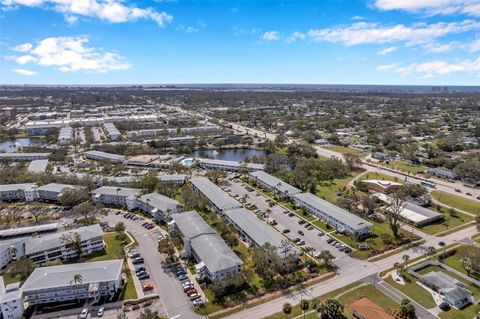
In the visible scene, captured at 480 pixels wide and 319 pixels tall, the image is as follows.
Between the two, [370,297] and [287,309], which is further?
[370,297]

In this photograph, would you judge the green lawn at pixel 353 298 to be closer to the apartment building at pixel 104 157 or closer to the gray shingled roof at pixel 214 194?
the gray shingled roof at pixel 214 194

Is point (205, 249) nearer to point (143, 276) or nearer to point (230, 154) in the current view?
point (143, 276)

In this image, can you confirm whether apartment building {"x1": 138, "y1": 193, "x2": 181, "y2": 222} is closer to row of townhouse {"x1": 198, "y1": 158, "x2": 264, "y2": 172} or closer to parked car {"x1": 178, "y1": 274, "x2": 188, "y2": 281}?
parked car {"x1": 178, "y1": 274, "x2": 188, "y2": 281}

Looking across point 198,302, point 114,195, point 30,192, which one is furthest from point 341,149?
point 30,192

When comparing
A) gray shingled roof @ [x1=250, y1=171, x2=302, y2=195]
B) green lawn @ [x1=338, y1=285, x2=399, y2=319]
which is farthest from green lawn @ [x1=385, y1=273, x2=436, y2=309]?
gray shingled roof @ [x1=250, y1=171, x2=302, y2=195]

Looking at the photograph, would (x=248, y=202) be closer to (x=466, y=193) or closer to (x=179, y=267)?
(x=179, y=267)

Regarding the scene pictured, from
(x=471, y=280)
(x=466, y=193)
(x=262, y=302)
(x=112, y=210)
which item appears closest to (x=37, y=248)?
(x=112, y=210)

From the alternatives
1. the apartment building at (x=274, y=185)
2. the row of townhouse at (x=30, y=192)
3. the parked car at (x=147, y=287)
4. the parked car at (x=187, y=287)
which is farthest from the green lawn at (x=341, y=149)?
the parked car at (x=147, y=287)
